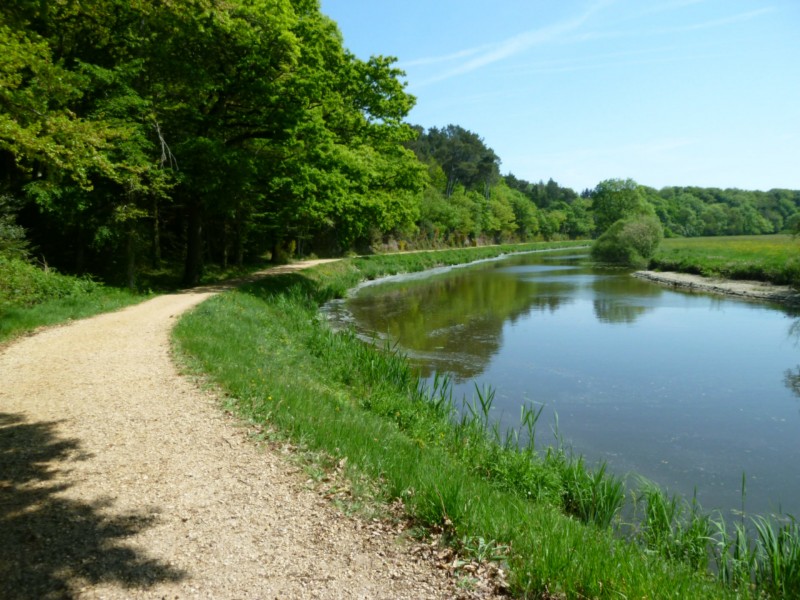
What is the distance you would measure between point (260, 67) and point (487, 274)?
27.5 metres

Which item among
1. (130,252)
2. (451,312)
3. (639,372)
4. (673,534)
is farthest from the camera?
(451,312)

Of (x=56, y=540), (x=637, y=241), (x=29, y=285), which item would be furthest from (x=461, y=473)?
(x=637, y=241)

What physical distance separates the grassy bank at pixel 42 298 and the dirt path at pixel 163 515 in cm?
447

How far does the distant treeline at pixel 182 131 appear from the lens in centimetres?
1027

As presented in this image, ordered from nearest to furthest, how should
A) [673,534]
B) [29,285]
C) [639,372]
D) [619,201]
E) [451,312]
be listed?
1. [673,534]
2. [29,285]
3. [639,372]
4. [451,312]
5. [619,201]

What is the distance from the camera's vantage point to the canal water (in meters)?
8.39

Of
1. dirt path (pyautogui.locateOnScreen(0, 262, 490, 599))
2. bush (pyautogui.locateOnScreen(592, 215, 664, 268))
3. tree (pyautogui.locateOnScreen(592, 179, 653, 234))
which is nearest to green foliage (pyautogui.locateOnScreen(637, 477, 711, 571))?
dirt path (pyautogui.locateOnScreen(0, 262, 490, 599))

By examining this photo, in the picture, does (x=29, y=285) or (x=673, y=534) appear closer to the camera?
(x=673, y=534)

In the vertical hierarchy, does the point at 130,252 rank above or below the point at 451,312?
above

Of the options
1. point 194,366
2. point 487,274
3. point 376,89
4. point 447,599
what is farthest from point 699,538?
point 487,274

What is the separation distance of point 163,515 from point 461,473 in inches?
123

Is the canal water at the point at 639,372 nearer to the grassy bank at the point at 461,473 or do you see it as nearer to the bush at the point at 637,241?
the grassy bank at the point at 461,473

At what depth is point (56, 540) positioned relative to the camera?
13.3 ft

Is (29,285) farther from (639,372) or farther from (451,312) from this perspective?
(639,372)
